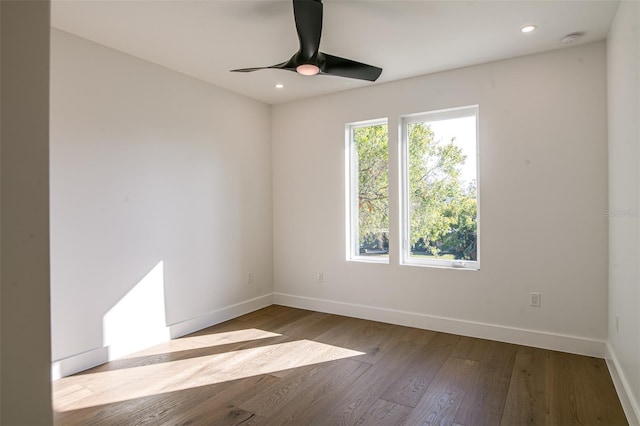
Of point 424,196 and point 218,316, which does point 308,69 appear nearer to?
point 424,196

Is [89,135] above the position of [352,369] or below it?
above

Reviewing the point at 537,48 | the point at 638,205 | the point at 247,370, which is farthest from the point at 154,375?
the point at 537,48

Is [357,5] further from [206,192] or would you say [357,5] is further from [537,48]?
[206,192]

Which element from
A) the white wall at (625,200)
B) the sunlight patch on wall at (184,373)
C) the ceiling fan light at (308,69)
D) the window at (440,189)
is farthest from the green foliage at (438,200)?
the ceiling fan light at (308,69)

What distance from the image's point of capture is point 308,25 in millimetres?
2156

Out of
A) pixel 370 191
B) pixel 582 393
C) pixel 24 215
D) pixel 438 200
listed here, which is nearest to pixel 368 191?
pixel 370 191

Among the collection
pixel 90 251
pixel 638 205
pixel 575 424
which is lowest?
pixel 575 424

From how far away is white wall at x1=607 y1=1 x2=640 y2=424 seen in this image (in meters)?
2.00

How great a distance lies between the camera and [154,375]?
2701 mm

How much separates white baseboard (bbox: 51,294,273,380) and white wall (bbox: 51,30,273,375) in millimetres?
11

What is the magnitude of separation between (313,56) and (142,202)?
6.45 ft

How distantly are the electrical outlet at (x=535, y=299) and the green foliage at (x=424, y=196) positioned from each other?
1.96 ft

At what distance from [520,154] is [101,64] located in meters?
3.58

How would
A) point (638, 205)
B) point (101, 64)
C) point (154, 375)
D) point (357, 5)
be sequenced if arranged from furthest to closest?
point (101, 64) < point (154, 375) < point (357, 5) < point (638, 205)
